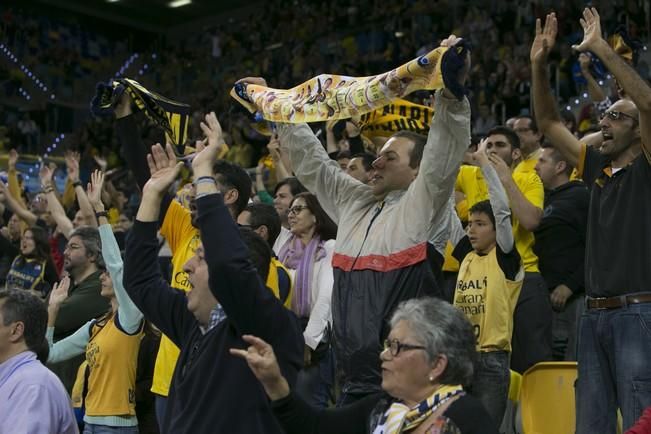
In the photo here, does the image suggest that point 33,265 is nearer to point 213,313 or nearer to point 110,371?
point 110,371

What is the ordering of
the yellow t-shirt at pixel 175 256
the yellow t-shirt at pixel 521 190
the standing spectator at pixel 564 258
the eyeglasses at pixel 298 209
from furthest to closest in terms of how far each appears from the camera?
the yellow t-shirt at pixel 521 190
the standing spectator at pixel 564 258
the eyeglasses at pixel 298 209
the yellow t-shirt at pixel 175 256

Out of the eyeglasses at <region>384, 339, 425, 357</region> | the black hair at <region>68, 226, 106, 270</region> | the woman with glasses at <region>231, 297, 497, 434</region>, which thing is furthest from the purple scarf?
the eyeglasses at <region>384, 339, 425, 357</region>

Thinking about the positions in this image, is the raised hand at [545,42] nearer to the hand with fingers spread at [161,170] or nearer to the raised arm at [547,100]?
the raised arm at [547,100]

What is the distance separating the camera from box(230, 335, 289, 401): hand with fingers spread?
2.49 meters

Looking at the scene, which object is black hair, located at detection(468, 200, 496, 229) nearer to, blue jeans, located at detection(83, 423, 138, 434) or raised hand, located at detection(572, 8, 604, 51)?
raised hand, located at detection(572, 8, 604, 51)

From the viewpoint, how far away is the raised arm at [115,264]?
4102 millimetres

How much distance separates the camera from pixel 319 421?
2.70m

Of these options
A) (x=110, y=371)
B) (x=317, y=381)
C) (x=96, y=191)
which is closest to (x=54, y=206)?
(x=96, y=191)

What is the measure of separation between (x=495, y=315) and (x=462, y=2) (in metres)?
11.1

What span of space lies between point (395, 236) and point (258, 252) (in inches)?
30.5

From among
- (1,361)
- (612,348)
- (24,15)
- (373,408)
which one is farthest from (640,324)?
(24,15)

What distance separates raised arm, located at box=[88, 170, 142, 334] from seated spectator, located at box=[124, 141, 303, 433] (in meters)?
0.77

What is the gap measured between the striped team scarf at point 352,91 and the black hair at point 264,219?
34.1 inches

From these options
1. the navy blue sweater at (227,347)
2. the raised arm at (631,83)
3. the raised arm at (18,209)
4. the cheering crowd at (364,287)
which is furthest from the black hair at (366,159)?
the raised arm at (18,209)
